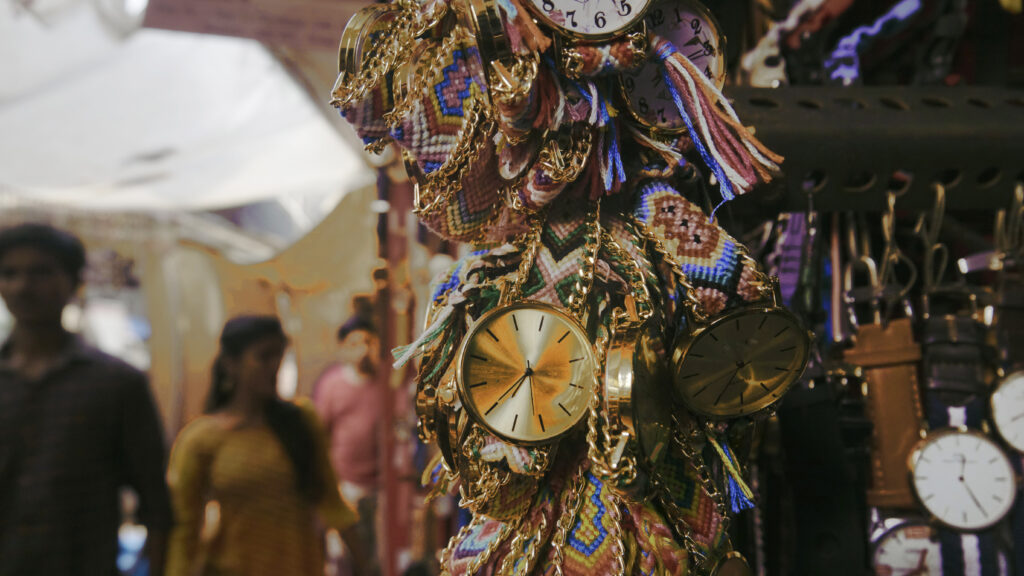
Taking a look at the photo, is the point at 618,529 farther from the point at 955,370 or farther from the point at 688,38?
the point at 955,370

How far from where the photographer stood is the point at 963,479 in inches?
46.4

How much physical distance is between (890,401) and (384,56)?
2.77ft

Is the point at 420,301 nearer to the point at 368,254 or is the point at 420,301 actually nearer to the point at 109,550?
the point at 368,254

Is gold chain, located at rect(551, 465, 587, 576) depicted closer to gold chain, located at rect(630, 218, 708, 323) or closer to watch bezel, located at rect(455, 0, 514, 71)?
gold chain, located at rect(630, 218, 708, 323)

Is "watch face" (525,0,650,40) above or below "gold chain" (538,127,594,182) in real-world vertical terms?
above

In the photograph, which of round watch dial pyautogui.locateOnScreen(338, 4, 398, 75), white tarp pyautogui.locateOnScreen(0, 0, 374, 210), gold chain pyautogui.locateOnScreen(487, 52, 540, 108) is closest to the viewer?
gold chain pyautogui.locateOnScreen(487, 52, 540, 108)

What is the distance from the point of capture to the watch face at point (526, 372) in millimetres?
801

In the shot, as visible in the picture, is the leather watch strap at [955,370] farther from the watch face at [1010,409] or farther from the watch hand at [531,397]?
the watch hand at [531,397]

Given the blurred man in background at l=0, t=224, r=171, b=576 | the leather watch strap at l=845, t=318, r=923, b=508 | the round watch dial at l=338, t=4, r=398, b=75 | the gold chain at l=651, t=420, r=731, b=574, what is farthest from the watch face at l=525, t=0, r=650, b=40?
the blurred man in background at l=0, t=224, r=171, b=576

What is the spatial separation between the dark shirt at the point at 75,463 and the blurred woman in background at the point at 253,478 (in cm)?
22

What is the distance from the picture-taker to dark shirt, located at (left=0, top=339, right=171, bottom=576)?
1431 millimetres

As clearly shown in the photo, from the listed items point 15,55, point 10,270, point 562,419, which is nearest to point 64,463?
point 10,270

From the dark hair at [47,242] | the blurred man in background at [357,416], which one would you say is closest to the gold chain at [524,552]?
the dark hair at [47,242]

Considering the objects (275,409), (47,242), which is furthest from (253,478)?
(47,242)
